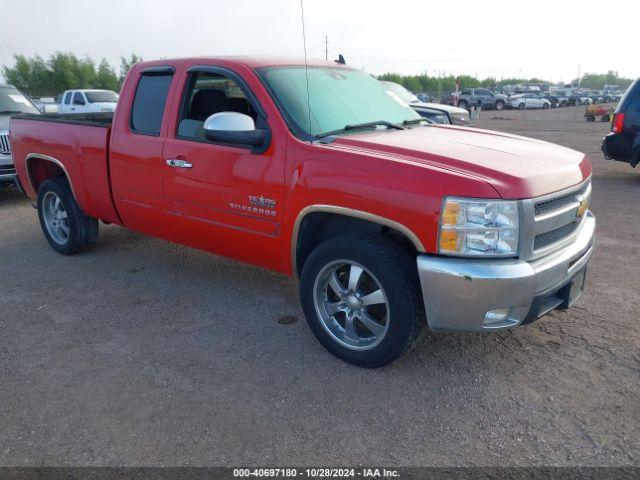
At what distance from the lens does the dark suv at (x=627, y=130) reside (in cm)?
888

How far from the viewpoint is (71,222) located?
5641mm

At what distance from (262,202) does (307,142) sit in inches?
20.9

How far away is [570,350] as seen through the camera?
12.0 feet

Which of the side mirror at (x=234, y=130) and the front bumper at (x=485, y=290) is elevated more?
the side mirror at (x=234, y=130)

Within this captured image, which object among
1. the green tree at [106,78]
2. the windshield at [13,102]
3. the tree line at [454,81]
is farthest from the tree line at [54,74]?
the windshield at [13,102]

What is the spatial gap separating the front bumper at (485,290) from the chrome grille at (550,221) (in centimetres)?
8

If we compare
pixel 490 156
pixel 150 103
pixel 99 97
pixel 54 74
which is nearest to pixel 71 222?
pixel 150 103

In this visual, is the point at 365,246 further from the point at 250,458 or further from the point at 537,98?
the point at 537,98

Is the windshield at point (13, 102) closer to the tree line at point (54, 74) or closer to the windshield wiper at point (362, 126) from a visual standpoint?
the windshield wiper at point (362, 126)

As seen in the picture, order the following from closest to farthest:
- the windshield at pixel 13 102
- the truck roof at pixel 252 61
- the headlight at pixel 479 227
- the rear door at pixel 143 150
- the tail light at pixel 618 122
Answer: the headlight at pixel 479 227 < the truck roof at pixel 252 61 < the rear door at pixel 143 150 < the tail light at pixel 618 122 < the windshield at pixel 13 102

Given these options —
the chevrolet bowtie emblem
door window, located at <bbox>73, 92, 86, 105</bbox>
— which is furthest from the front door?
door window, located at <bbox>73, 92, 86, 105</bbox>

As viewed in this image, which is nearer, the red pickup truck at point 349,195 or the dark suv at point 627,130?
the red pickup truck at point 349,195

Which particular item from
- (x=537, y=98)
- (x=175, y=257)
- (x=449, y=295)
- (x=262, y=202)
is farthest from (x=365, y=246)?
(x=537, y=98)

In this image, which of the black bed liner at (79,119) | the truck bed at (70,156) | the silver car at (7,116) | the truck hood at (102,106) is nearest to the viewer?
the truck bed at (70,156)
